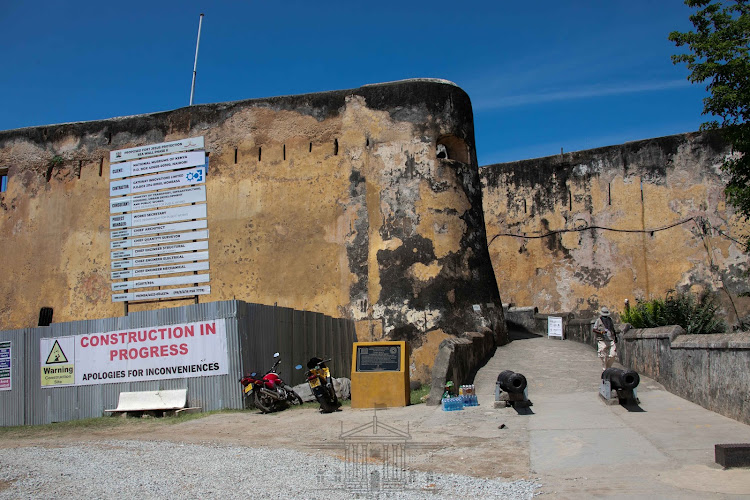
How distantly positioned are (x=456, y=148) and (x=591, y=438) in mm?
11139

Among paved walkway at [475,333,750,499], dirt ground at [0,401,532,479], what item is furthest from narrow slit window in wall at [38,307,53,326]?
paved walkway at [475,333,750,499]

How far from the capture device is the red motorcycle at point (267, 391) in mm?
11336

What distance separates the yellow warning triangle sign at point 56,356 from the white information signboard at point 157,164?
22.0 ft

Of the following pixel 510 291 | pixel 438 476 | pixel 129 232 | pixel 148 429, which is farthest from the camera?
pixel 510 291

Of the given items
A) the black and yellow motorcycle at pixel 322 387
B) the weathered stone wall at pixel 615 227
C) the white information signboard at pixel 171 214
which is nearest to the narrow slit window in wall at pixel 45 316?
the white information signboard at pixel 171 214

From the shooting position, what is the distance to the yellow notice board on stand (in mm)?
11414

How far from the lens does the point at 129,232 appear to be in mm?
18734

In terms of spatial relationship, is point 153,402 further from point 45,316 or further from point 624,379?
point 45,316

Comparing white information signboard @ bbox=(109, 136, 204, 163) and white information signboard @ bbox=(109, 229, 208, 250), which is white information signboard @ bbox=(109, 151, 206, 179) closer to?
white information signboard @ bbox=(109, 136, 204, 163)

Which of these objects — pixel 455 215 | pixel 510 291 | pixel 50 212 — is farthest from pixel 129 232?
pixel 510 291

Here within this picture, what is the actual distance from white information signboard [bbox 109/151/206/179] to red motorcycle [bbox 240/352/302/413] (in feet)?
27.8

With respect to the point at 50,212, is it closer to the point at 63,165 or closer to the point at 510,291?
the point at 63,165

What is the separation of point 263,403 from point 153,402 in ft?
6.99

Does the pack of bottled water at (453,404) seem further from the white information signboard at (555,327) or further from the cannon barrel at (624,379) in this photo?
the white information signboard at (555,327)
